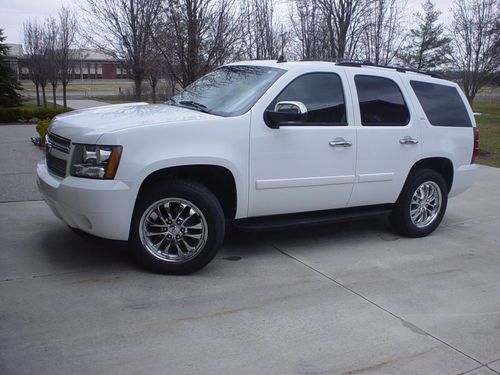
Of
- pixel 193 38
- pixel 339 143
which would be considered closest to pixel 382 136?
pixel 339 143

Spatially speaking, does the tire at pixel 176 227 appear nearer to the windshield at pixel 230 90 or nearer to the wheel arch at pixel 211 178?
the wheel arch at pixel 211 178

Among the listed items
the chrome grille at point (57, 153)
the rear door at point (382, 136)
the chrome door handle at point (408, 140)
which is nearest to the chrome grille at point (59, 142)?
the chrome grille at point (57, 153)

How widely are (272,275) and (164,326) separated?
4.51ft

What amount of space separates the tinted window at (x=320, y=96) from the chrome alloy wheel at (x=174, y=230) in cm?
144

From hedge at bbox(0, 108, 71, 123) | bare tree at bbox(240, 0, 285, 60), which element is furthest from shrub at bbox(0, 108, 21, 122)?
bare tree at bbox(240, 0, 285, 60)

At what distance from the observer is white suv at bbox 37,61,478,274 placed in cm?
432

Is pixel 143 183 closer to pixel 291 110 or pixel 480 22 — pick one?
pixel 291 110

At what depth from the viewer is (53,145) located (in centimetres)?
482

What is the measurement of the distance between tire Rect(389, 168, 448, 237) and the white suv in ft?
0.05

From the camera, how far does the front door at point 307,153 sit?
4.89 m

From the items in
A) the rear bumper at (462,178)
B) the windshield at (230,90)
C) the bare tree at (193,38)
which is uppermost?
the bare tree at (193,38)

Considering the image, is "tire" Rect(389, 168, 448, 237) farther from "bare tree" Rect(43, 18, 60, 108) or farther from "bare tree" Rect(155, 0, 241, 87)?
"bare tree" Rect(43, 18, 60, 108)

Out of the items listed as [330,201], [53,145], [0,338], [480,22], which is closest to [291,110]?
[330,201]

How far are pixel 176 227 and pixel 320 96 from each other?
6.58ft
